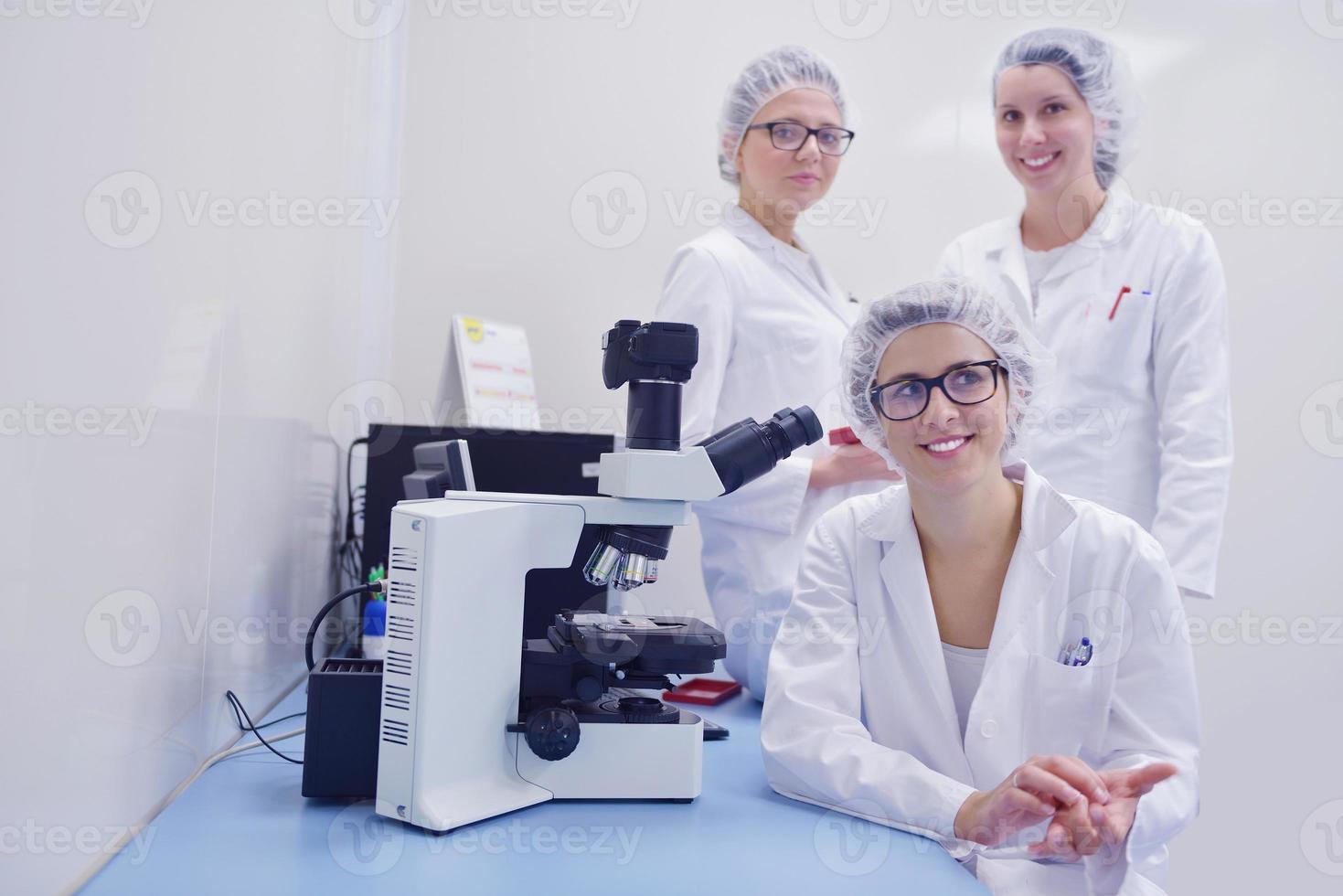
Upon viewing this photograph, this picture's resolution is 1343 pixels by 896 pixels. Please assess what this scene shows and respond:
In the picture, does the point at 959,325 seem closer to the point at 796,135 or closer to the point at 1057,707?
the point at 1057,707

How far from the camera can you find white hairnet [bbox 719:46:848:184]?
78.6 inches

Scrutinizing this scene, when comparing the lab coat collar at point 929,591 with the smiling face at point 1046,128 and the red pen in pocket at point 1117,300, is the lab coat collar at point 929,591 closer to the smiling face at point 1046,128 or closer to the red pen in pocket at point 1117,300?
the red pen in pocket at point 1117,300

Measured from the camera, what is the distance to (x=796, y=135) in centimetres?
198

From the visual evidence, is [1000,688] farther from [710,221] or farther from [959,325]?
[710,221]

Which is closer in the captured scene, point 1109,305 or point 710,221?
point 1109,305

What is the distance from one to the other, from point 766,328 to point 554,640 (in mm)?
913

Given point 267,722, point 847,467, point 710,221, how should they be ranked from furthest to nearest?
point 710,221, point 847,467, point 267,722

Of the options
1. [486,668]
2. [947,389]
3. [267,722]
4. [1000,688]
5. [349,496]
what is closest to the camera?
[486,668]

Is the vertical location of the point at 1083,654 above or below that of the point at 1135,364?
below

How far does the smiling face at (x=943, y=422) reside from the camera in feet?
4.39

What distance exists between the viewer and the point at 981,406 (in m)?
1.35

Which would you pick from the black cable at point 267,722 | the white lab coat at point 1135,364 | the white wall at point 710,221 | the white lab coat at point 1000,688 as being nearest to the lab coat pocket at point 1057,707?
the white lab coat at point 1000,688

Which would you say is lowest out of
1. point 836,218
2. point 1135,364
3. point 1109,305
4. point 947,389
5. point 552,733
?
point 552,733

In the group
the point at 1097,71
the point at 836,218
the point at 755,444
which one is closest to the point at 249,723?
the point at 755,444
